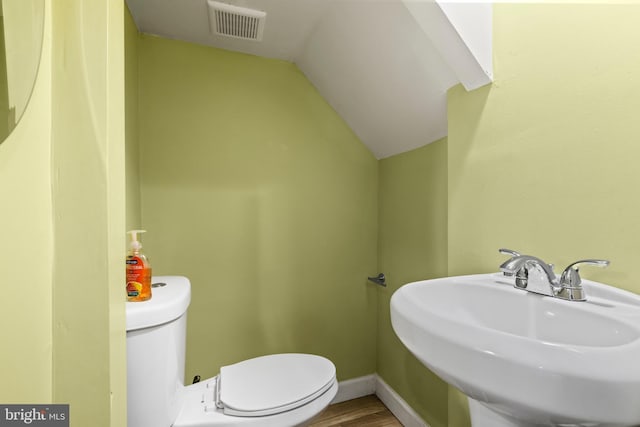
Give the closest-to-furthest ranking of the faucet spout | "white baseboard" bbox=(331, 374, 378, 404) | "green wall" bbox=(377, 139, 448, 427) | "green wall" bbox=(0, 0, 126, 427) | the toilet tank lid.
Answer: "green wall" bbox=(0, 0, 126, 427)
the faucet spout
the toilet tank lid
"green wall" bbox=(377, 139, 448, 427)
"white baseboard" bbox=(331, 374, 378, 404)

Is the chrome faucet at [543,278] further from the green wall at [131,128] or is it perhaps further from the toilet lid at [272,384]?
the green wall at [131,128]

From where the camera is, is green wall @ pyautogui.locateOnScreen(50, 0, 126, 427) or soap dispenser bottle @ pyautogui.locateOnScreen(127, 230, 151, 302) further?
soap dispenser bottle @ pyautogui.locateOnScreen(127, 230, 151, 302)

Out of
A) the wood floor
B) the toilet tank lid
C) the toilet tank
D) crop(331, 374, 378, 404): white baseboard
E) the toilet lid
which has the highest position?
the toilet tank lid

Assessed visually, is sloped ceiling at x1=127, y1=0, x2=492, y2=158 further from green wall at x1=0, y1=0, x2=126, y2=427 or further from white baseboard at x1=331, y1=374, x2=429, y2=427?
white baseboard at x1=331, y1=374, x2=429, y2=427

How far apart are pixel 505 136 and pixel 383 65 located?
2.02 ft

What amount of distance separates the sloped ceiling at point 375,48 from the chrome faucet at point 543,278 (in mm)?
588

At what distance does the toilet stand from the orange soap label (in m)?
0.03

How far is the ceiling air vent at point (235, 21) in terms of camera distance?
1247mm

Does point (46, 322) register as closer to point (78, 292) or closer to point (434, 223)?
point (78, 292)

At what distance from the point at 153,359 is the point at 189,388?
1.02 feet

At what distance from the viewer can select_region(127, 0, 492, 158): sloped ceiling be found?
3.06ft

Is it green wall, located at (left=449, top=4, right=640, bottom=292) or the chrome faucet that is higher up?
green wall, located at (left=449, top=4, right=640, bottom=292)

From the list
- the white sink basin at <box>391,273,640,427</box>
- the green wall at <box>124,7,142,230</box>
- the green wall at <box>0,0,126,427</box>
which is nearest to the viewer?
the white sink basin at <box>391,273,640,427</box>

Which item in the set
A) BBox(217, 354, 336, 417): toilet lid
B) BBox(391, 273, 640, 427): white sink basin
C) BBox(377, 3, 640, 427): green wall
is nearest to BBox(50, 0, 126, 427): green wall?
BBox(217, 354, 336, 417): toilet lid
